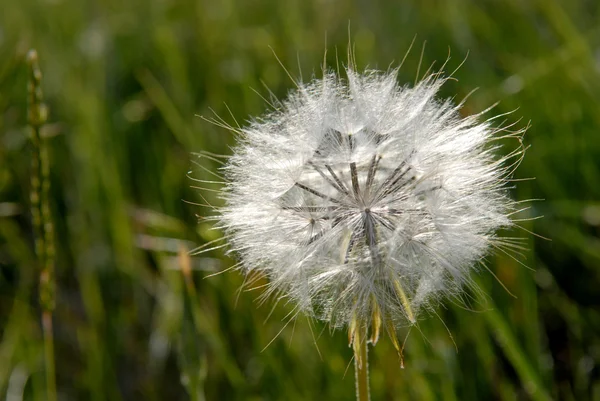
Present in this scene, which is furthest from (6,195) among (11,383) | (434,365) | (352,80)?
(352,80)

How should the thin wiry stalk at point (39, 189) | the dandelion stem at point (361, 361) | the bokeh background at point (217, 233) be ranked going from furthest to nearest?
the bokeh background at point (217, 233) → the thin wiry stalk at point (39, 189) → the dandelion stem at point (361, 361)

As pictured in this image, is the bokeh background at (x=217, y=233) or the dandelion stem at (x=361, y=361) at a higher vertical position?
the bokeh background at (x=217, y=233)

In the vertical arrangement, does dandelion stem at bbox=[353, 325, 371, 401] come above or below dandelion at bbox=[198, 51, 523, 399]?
below

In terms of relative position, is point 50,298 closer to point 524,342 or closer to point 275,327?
point 275,327

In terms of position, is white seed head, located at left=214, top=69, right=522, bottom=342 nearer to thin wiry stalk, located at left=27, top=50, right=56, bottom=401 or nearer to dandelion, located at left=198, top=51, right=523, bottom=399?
dandelion, located at left=198, top=51, right=523, bottom=399

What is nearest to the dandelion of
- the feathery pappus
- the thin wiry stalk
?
the feathery pappus

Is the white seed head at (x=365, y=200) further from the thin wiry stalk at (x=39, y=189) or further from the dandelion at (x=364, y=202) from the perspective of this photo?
the thin wiry stalk at (x=39, y=189)

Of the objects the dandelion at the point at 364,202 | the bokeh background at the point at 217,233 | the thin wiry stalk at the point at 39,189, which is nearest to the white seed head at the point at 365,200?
the dandelion at the point at 364,202

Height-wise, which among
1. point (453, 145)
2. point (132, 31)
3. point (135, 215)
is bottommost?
point (453, 145)

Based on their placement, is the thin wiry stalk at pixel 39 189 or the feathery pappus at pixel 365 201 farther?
the thin wiry stalk at pixel 39 189
